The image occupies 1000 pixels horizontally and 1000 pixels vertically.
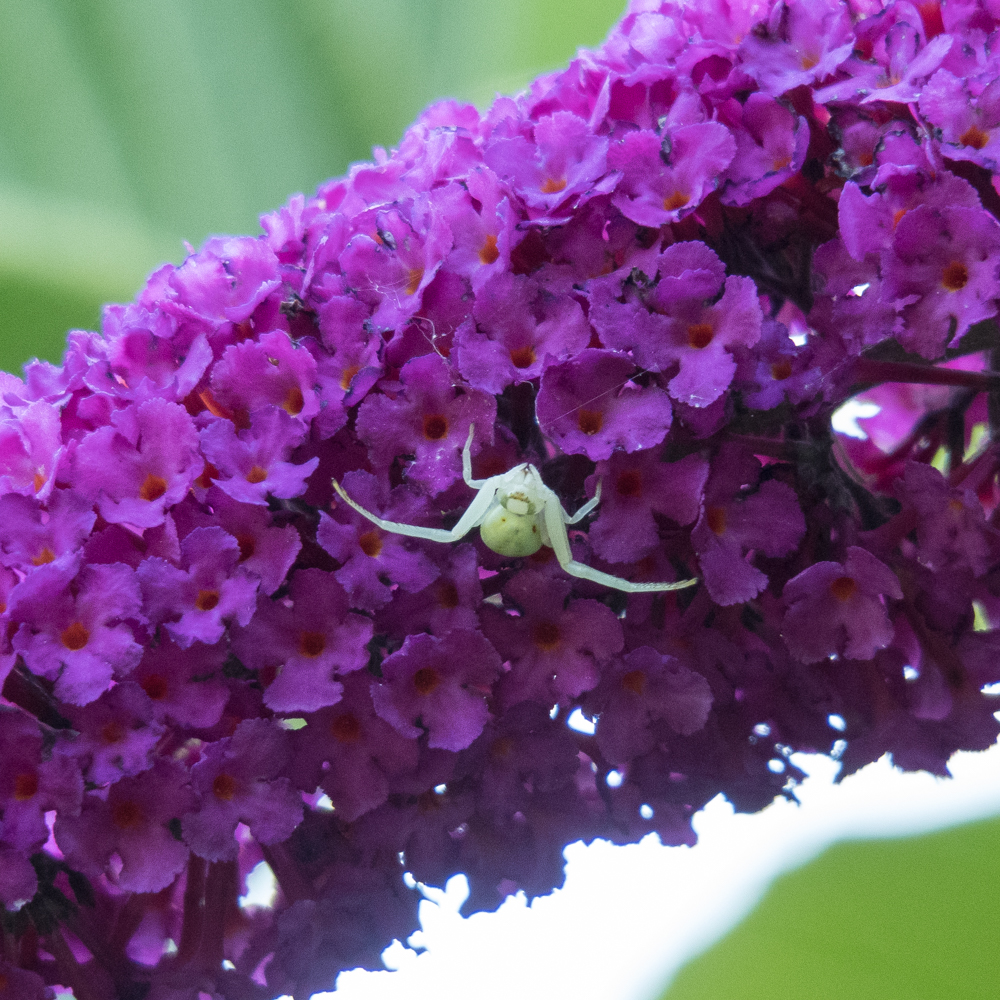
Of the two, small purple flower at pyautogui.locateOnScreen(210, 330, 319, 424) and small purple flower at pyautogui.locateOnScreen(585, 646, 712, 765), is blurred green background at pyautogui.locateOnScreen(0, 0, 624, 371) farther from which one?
small purple flower at pyautogui.locateOnScreen(585, 646, 712, 765)

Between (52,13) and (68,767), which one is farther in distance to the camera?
(52,13)

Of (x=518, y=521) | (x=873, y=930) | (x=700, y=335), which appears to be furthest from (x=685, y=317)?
(x=873, y=930)

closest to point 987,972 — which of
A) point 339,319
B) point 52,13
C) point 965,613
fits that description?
point 965,613

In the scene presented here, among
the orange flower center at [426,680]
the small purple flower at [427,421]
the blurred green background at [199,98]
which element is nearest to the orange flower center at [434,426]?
the small purple flower at [427,421]

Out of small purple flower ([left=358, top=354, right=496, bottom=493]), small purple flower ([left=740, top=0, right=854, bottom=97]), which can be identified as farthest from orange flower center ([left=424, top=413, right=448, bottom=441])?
small purple flower ([left=740, top=0, right=854, bottom=97])

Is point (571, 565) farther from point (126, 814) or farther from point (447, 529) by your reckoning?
point (126, 814)

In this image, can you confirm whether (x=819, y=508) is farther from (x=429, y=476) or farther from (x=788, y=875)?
(x=788, y=875)
